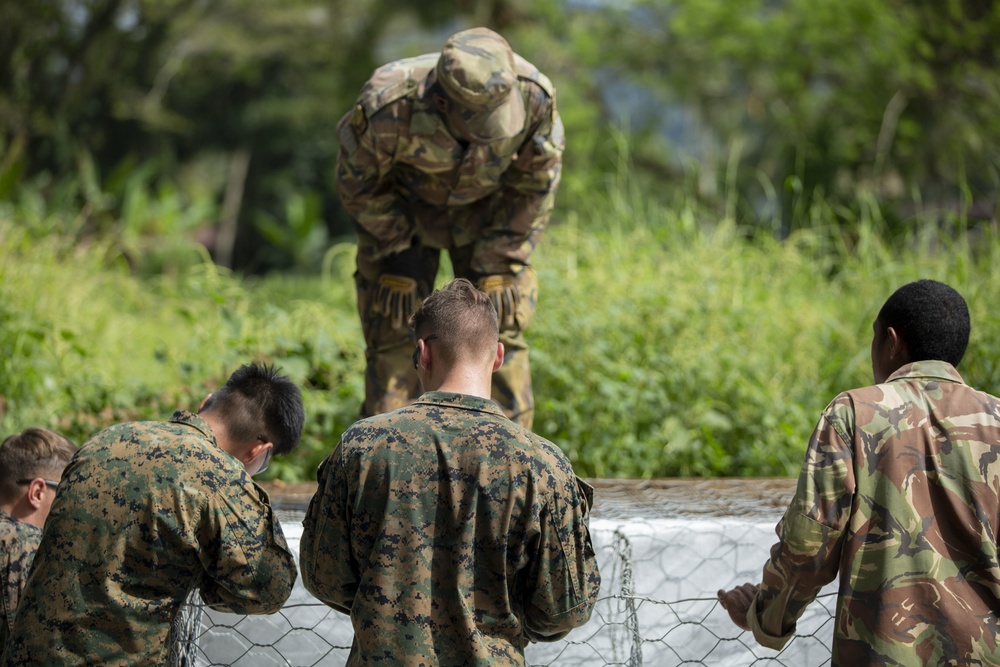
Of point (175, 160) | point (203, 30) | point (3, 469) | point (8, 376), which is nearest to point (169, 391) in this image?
point (8, 376)

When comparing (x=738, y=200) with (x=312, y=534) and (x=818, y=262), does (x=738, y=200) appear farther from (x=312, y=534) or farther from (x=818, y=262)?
(x=312, y=534)

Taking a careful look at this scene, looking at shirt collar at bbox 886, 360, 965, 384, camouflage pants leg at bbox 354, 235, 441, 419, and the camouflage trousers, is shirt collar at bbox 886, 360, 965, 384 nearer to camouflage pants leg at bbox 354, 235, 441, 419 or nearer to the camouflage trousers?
the camouflage trousers

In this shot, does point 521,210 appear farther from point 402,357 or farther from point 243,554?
point 243,554

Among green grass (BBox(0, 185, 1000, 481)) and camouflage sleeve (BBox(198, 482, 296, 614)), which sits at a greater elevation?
green grass (BBox(0, 185, 1000, 481))

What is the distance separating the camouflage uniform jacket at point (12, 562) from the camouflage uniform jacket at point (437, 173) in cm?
159

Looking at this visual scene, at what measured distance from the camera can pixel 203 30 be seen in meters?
19.3

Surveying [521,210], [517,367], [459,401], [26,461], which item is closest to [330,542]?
[459,401]

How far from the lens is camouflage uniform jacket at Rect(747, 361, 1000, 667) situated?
1.85 meters

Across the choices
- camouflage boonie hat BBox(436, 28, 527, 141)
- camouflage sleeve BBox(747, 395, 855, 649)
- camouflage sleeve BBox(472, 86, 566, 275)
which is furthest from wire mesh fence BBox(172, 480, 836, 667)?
camouflage boonie hat BBox(436, 28, 527, 141)

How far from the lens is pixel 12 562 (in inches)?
90.0

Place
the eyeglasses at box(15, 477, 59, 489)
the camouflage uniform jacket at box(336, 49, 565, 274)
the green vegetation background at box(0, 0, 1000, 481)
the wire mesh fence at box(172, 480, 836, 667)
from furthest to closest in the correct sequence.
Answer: the green vegetation background at box(0, 0, 1000, 481)
the camouflage uniform jacket at box(336, 49, 565, 274)
the wire mesh fence at box(172, 480, 836, 667)
the eyeglasses at box(15, 477, 59, 489)

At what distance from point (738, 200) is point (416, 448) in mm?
7183

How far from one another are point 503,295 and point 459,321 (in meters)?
1.60

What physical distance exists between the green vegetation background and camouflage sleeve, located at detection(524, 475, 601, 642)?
9.36 ft
